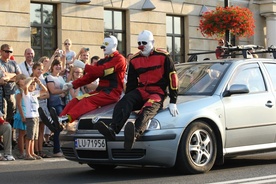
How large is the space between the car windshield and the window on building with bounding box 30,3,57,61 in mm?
12997

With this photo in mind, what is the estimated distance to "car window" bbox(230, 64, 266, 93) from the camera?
38.3ft

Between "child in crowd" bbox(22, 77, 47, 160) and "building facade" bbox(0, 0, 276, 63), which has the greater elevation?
"building facade" bbox(0, 0, 276, 63)

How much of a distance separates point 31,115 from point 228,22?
424 inches

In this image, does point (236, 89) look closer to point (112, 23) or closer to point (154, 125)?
point (154, 125)

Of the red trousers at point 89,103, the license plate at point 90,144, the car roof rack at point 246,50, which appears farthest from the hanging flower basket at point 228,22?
the license plate at point 90,144

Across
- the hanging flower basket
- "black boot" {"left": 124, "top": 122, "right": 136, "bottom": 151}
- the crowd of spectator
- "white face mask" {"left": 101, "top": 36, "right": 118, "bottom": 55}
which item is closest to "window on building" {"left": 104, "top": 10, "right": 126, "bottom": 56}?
the hanging flower basket

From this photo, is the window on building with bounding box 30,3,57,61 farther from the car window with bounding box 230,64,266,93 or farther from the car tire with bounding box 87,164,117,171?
the car window with bounding box 230,64,266,93

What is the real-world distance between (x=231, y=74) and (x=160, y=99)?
1335 millimetres

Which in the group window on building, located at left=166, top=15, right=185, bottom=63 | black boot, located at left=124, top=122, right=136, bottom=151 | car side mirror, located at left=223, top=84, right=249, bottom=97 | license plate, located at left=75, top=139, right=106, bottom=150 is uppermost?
window on building, located at left=166, top=15, right=185, bottom=63

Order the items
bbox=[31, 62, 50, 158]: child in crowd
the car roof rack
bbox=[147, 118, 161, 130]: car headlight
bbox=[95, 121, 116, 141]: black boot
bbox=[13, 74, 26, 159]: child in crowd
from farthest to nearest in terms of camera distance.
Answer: bbox=[31, 62, 50, 158]: child in crowd < bbox=[13, 74, 26, 159]: child in crowd < the car roof rack < bbox=[147, 118, 161, 130]: car headlight < bbox=[95, 121, 116, 141]: black boot

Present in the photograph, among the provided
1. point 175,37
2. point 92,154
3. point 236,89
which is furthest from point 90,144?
point 175,37

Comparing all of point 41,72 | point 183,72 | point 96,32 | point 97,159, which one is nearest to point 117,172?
point 97,159

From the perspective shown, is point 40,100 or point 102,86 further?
point 40,100

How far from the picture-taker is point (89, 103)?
11367mm
